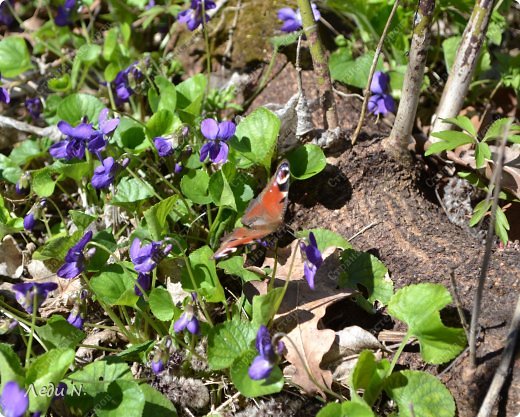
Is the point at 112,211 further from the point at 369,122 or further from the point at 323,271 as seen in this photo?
the point at 369,122

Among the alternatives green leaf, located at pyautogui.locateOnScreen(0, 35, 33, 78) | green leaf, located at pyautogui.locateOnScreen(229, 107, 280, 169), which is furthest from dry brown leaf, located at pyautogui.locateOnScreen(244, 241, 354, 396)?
green leaf, located at pyautogui.locateOnScreen(0, 35, 33, 78)

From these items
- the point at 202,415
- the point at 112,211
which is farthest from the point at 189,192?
the point at 202,415

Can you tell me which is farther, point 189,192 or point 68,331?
point 189,192

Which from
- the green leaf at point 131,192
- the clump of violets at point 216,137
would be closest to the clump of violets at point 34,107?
the green leaf at point 131,192

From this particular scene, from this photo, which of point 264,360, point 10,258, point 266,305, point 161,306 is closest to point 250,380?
point 264,360

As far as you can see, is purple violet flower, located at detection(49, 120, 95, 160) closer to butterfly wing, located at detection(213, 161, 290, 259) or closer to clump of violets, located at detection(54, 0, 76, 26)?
butterfly wing, located at detection(213, 161, 290, 259)

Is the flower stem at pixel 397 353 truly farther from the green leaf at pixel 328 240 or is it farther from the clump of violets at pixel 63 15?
the clump of violets at pixel 63 15
